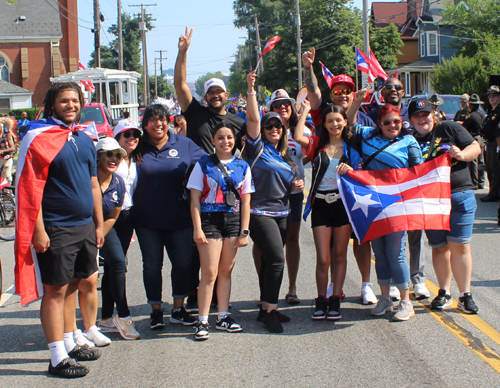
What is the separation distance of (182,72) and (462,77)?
91.9 ft

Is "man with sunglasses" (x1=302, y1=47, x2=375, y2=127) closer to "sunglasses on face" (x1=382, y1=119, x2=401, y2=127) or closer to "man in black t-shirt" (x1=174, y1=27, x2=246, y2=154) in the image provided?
"sunglasses on face" (x1=382, y1=119, x2=401, y2=127)

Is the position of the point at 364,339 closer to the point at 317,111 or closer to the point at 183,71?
the point at 317,111

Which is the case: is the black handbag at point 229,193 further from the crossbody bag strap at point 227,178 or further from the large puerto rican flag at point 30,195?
the large puerto rican flag at point 30,195

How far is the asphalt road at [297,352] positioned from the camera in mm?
4270

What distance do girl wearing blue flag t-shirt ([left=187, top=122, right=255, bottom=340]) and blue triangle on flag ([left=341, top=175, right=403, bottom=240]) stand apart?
0.91m

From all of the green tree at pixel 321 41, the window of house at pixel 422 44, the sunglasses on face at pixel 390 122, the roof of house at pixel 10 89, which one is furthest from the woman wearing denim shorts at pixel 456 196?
the window of house at pixel 422 44

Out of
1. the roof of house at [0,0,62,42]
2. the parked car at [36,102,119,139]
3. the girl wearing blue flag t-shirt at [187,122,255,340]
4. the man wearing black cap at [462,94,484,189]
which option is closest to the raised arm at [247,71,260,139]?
the girl wearing blue flag t-shirt at [187,122,255,340]

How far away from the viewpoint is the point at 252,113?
209 inches

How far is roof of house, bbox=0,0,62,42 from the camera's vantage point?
53.7 meters

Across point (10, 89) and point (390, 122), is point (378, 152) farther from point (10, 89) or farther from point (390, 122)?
point (10, 89)

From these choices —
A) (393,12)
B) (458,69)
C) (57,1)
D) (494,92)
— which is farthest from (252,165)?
(393,12)

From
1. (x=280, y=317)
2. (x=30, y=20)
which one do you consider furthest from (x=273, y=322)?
(x=30, y=20)

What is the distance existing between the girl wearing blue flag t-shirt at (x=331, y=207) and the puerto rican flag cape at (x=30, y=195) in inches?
95.3

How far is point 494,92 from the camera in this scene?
404 inches
